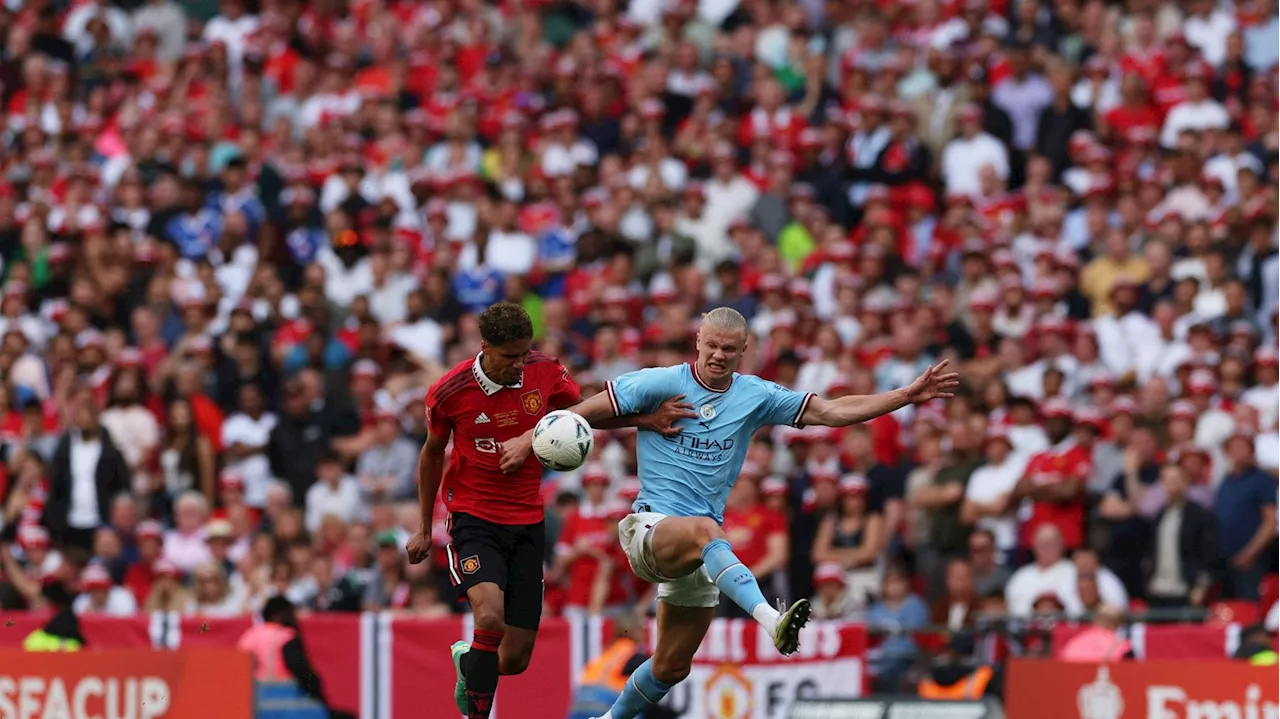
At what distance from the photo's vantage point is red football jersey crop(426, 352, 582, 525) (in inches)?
520

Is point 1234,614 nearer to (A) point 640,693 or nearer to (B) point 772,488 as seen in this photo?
(B) point 772,488

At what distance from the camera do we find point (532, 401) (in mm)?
13273

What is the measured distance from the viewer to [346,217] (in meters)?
24.5

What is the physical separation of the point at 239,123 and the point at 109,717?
12857mm

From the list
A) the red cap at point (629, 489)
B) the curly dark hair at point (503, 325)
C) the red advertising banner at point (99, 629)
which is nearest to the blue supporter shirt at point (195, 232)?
the red cap at point (629, 489)

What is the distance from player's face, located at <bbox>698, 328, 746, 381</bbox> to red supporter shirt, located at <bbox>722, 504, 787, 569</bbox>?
19.5 ft

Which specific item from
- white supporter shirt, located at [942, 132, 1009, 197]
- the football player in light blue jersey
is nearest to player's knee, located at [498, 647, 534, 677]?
→ the football player in light blue jersey

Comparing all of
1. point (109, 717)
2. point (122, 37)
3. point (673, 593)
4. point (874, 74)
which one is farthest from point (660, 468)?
point (122, 37)

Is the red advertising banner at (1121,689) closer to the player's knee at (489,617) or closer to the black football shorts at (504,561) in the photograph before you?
the black football shorts at (504,561)

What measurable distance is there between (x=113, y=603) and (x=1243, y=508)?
9872mm

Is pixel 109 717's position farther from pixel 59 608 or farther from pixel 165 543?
pixel 165 543

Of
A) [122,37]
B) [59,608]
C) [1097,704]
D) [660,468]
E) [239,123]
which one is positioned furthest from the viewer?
[122,37]

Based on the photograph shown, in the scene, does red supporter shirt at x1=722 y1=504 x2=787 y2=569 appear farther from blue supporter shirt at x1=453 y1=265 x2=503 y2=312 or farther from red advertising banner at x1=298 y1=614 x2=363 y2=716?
blue supporter shirt at x1=453 y1=265 x2=503 y2=312

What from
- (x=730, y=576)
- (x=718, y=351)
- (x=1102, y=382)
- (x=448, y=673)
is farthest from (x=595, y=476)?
(x=730, y=576)
